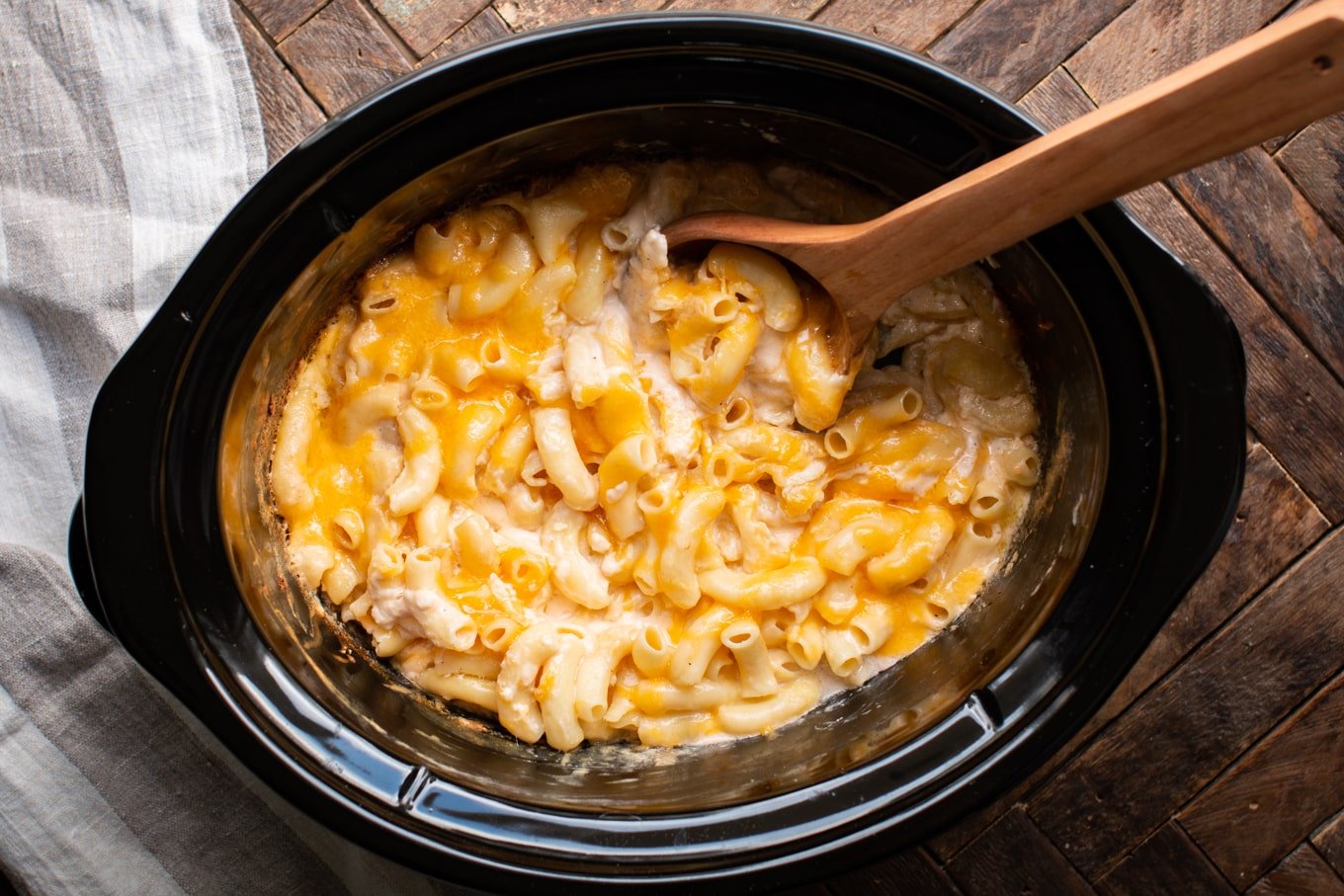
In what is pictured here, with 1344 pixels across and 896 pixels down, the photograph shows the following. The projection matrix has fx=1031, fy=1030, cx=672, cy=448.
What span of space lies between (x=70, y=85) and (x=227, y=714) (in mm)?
1006

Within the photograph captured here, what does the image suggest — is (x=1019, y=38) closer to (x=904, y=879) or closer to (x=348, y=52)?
(x=348, y=52)

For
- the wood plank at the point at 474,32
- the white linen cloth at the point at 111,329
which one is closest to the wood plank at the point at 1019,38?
the wood plank at the point at 474,32

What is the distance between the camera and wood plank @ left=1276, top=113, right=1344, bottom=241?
1.57 metres

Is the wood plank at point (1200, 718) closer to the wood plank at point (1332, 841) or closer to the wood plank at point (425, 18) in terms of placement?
→ the wood plank at point (1332, 841)

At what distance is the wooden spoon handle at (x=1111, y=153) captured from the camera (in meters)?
0.94

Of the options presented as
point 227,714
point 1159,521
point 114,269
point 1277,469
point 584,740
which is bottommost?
point 1277,469

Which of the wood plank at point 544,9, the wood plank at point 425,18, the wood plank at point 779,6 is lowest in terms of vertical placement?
the wood plank at point 779,6

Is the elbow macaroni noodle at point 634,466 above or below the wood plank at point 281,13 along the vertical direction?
below

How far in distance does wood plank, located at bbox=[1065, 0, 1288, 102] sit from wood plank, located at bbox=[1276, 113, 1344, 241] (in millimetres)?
189

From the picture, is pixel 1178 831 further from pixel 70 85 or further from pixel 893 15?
pixel 70 85

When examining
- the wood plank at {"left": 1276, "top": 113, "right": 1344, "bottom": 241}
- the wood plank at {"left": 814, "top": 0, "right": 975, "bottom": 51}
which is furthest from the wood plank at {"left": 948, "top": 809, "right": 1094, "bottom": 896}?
the wood plank at {"left": 814, "top": 0, "right": 975, "bottom": 51}

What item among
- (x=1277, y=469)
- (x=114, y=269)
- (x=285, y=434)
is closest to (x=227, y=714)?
(x=285, y=434)

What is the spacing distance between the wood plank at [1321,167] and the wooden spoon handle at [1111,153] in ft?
2.20

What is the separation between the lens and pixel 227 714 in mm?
1235
